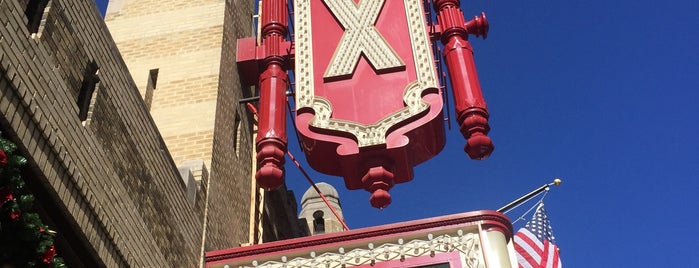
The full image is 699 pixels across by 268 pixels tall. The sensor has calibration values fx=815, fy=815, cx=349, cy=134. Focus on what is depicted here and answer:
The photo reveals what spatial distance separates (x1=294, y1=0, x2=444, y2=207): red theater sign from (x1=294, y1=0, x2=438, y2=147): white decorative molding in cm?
1

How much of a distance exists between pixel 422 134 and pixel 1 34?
17.8 feet

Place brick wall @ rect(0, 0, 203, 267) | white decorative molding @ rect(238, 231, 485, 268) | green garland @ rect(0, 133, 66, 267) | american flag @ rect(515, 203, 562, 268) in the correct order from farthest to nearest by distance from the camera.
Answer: american flag @ rect(515, 203, 562, 268)
white decorative molding @ rect(238, 231, 485, 268)
brick wall @ rect(0, 0, 203, 267)
green garland @ rect(0, 133, 66, 267)

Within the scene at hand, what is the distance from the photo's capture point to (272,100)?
11609 millimetres

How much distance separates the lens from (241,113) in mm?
15039

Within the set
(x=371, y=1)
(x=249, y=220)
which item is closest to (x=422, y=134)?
(x=371, y=1)

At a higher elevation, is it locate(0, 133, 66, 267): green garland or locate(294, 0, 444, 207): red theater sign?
locate(294, 0, 444, 207): red theater sign

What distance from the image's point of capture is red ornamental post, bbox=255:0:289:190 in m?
10.6

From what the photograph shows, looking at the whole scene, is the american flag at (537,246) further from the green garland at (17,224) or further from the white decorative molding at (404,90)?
the green garland at (17,224)

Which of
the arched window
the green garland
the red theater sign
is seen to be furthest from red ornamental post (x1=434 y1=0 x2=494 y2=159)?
the arched window

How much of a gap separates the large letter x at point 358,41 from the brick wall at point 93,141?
2804 millimetres

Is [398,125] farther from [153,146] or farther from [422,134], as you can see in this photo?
[153,146]

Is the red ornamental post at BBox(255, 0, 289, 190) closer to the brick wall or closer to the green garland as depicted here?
the brick wall

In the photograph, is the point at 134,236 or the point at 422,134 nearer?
the point at 134,236

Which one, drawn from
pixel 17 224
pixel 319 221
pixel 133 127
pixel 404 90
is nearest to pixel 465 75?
pixel 404 90
